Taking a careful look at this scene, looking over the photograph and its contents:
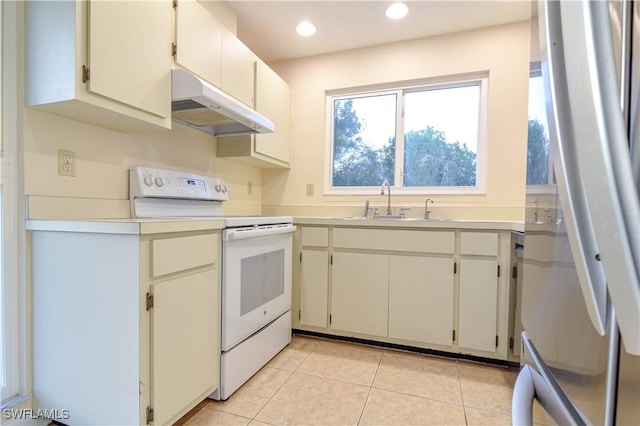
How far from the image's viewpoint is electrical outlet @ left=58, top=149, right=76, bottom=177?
4.56ft

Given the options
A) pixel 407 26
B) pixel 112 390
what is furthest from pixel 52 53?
pixel 407 26

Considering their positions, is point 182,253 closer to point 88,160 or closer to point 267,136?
point 88,160

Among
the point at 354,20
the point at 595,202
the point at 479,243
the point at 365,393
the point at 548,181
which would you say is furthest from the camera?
the point at 354,20

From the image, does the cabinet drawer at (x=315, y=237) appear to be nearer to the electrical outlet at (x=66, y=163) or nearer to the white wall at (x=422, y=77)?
the white wall at (x=422, y=77)

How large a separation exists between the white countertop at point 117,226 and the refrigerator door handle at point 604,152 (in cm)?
121

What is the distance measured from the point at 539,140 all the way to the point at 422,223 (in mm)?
1482

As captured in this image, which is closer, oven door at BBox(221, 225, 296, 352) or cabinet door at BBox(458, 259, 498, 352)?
oven door at BBox(221, 225, 296, 352)

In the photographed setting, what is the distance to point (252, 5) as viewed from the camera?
7.19 ft

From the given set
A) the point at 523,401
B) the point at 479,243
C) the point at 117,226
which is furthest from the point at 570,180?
the point at 479,243

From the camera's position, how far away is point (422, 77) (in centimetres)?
257

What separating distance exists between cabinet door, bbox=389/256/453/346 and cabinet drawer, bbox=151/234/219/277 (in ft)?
4.04

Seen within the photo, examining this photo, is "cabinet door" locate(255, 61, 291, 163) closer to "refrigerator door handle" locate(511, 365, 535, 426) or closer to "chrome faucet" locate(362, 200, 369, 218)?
"chrome faucet" locate(362, 200, 369, 218)

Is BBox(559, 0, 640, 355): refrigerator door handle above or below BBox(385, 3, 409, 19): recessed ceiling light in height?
below

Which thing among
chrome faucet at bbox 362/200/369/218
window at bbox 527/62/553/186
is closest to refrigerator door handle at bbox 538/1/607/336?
window at bbox 527/62/553/186
